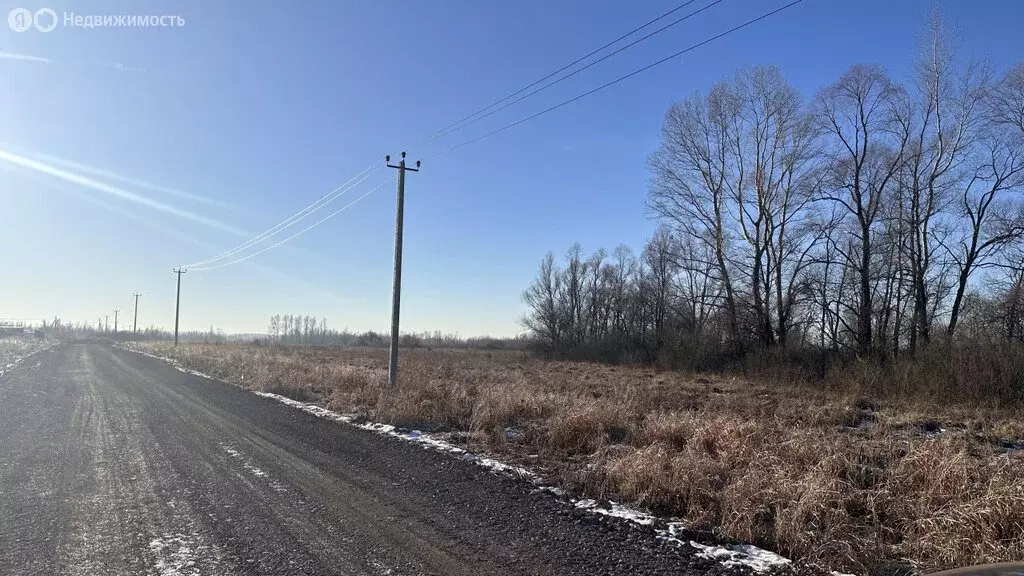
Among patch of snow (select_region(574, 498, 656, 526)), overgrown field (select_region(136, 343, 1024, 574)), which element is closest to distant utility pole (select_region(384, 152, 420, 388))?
overgrown field (select_region(136, 343, 1024, 574))

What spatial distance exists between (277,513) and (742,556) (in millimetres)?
4261

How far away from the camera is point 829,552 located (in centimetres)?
436

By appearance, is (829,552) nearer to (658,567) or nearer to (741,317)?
(658,567)

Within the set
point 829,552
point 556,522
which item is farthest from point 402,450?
point 829,552

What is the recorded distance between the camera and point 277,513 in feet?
17.1

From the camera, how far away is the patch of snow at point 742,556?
14.1 ft

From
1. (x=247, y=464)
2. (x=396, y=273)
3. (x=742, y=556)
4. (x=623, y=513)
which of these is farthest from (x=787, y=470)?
(x=396, y=273)

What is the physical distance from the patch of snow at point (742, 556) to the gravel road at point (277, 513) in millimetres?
146

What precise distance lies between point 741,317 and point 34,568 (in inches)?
1188

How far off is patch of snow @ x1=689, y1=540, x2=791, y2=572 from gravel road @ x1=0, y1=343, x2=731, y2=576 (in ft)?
0.48

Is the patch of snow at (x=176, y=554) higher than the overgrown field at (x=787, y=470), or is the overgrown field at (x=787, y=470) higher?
the overgrown field at (x=787, y=470)

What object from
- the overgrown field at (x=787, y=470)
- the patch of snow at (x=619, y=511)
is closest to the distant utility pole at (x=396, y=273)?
the overgrown field at (x=787, y=470)

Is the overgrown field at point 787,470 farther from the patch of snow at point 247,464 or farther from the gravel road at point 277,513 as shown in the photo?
the patch of snow at point 247,464

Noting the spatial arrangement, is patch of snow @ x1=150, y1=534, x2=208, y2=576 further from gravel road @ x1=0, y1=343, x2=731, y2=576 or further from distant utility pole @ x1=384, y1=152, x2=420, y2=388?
distant utility pole @ x1=384, y1=152, x2=420, y2=388
